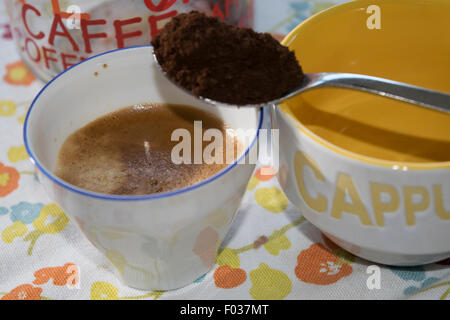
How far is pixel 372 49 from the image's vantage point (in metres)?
0.68

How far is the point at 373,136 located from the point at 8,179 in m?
0.42

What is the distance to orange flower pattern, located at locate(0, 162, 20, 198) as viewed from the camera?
661 mm

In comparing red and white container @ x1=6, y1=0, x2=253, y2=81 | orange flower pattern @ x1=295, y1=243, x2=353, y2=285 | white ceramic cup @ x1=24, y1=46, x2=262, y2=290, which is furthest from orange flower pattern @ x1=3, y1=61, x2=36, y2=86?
orange flower pattern @ x1=295, y1=243, x2=353, y2=285

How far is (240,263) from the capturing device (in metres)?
0.59

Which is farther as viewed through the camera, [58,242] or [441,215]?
[58,242]

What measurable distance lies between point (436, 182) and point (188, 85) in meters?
0.22

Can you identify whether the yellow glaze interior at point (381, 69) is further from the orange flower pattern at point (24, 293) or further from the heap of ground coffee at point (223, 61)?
the orange flower pattern at point (24, 293)

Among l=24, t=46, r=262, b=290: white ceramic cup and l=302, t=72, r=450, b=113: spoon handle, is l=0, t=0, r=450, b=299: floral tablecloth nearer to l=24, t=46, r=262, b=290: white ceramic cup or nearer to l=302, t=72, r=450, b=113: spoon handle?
l=24, t=46, r=262, b=290: white ceramic cup

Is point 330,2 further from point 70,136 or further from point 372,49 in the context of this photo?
point 70,136

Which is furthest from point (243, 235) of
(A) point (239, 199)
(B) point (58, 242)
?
(B) point (58, 242)

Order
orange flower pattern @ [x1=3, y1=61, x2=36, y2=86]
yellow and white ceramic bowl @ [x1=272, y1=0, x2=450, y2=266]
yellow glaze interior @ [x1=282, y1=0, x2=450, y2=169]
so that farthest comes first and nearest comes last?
orange flower pattern @ [x1=3, y1=61, x2=36, y2=86] < yellow glaze interior @ [x1=282, y1=0, x2=450, y2=169] < yellow and white ceramic bowl @ [x1=272, y1=0, x2=450, y2=266]

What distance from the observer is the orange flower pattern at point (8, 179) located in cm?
66

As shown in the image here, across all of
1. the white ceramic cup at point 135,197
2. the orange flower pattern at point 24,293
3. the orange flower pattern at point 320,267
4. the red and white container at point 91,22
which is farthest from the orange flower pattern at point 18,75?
the orange flower pattern at point 320,267

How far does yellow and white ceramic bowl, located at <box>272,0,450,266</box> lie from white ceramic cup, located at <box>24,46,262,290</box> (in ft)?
0.19
